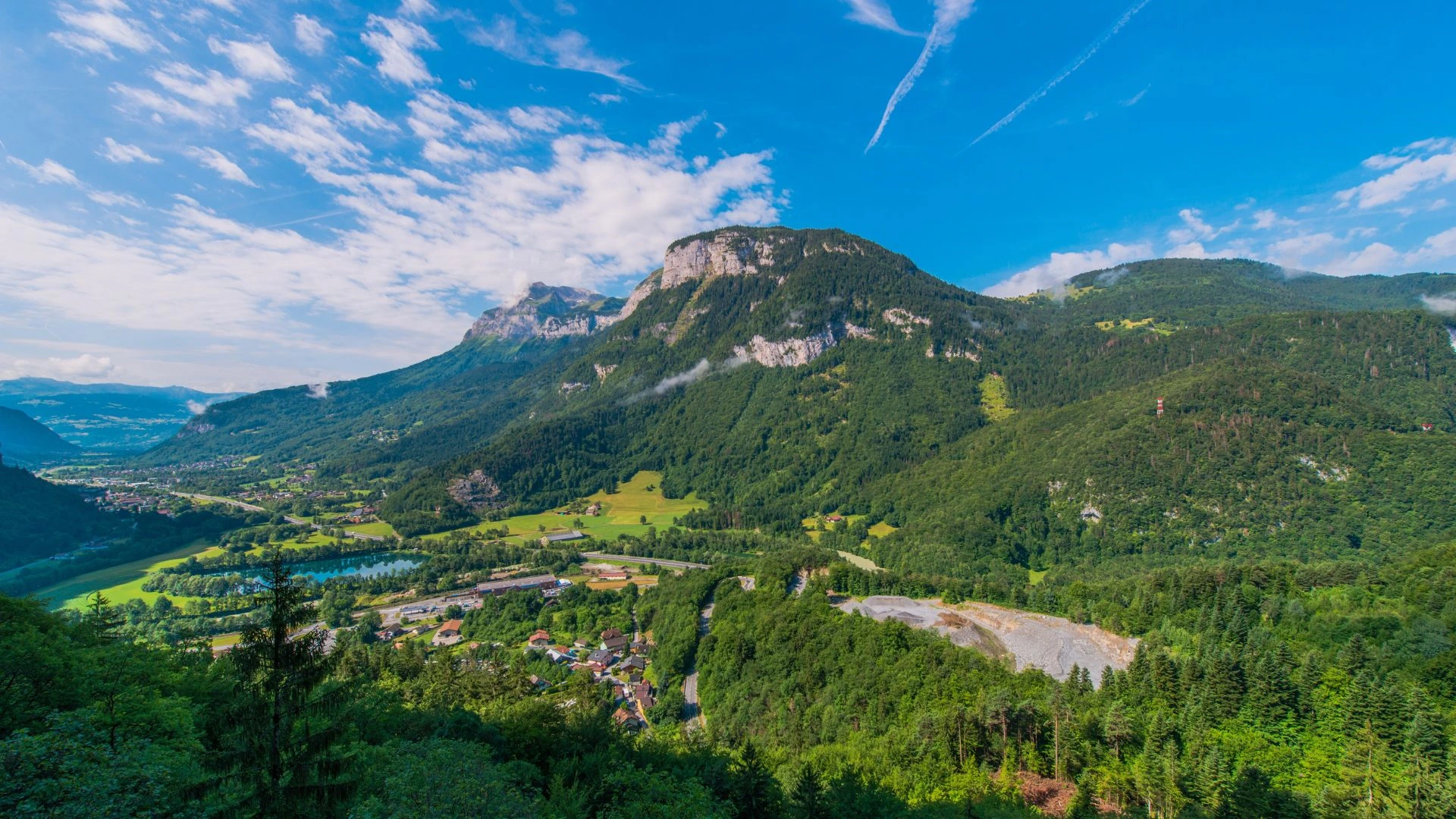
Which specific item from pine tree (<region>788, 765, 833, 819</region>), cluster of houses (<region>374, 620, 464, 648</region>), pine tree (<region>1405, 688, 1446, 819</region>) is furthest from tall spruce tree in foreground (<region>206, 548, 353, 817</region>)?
cluster of houses (<region>374, 620, 464, 648</region>)

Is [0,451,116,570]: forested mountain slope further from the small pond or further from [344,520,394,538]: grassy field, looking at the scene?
[344,520,394,538]: grassy field

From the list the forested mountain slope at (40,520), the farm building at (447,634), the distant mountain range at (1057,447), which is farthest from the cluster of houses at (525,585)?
the forested mountain slope at (40,520)

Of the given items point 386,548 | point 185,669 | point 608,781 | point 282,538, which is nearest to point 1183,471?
point 608,781

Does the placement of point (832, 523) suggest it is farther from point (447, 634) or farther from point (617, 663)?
point (447, 634)

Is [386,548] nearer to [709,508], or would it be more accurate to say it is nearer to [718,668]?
[709,508]

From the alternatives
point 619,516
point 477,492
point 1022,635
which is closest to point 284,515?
point 477,492

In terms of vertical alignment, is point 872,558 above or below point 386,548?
below
